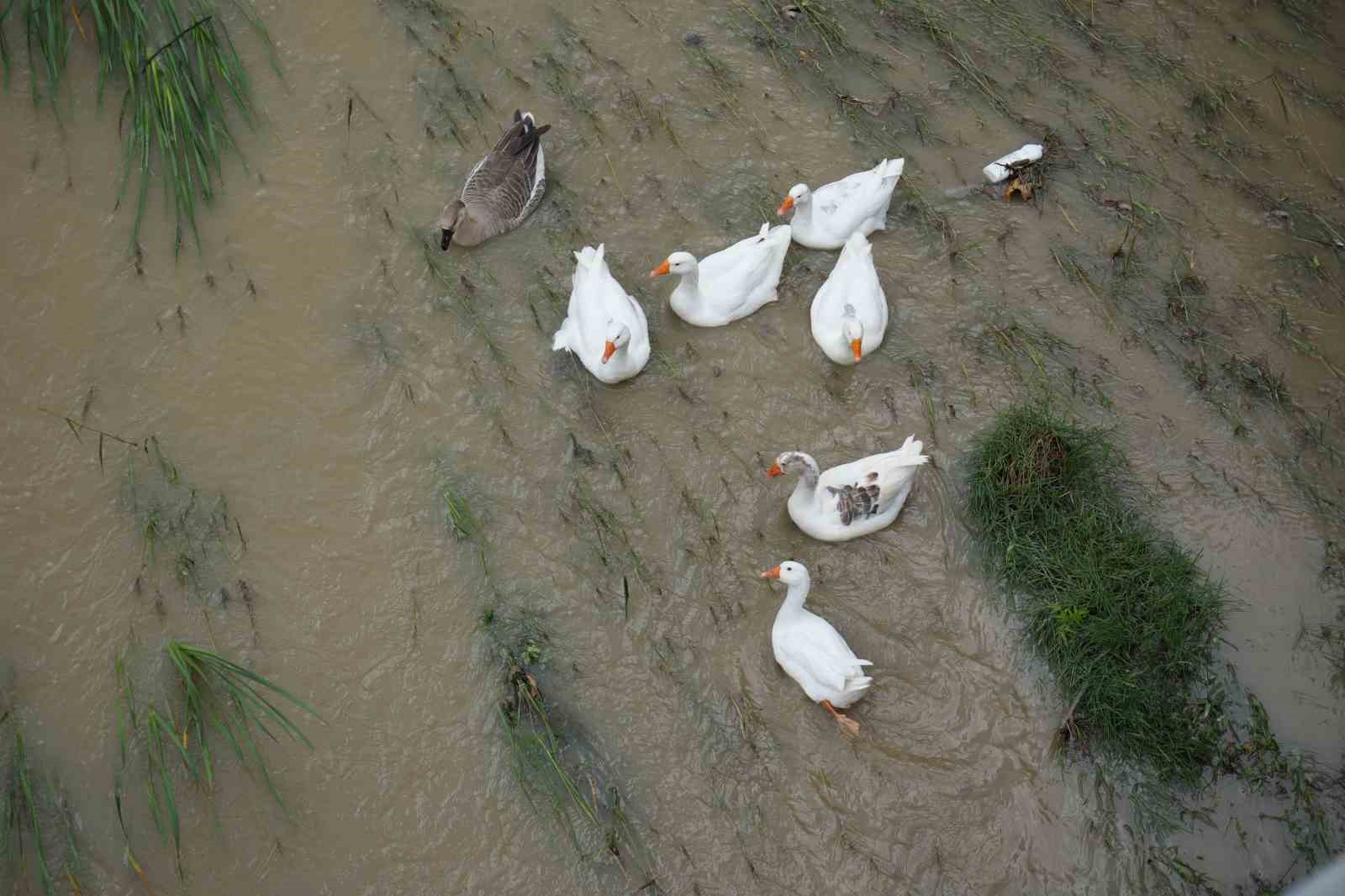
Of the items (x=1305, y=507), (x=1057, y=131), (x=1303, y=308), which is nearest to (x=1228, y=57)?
(x=1057, y=131)

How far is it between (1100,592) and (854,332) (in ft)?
5.52

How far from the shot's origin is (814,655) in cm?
447

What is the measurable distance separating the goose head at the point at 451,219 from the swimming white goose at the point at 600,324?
73 cm

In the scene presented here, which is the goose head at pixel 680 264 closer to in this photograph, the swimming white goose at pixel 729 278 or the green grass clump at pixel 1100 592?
the swimming white goose at pixel 729 278

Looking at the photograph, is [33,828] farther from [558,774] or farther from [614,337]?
[614,337]

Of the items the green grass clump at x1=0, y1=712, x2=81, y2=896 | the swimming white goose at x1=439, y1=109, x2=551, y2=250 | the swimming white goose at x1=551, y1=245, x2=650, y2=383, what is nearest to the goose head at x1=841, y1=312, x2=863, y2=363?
the swimming white goose at x1=551, y1=245, x2=650, y2=383

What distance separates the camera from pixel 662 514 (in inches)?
199

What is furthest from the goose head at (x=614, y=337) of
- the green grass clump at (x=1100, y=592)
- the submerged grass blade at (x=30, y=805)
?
the submerged grass blade at (x=30, y=805)

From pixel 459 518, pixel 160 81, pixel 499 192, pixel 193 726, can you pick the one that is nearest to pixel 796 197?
pixel 499 192

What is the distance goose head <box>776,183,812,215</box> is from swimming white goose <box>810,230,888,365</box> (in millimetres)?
387

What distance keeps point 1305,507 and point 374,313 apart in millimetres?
4844

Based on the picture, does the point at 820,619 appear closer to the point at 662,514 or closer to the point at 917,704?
the point at 917,704

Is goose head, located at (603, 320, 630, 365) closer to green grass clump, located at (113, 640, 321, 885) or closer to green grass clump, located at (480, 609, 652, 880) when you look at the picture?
green grass clump, located at (480, 609, 652, 880)

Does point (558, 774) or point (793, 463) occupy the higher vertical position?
point (793, 463)
